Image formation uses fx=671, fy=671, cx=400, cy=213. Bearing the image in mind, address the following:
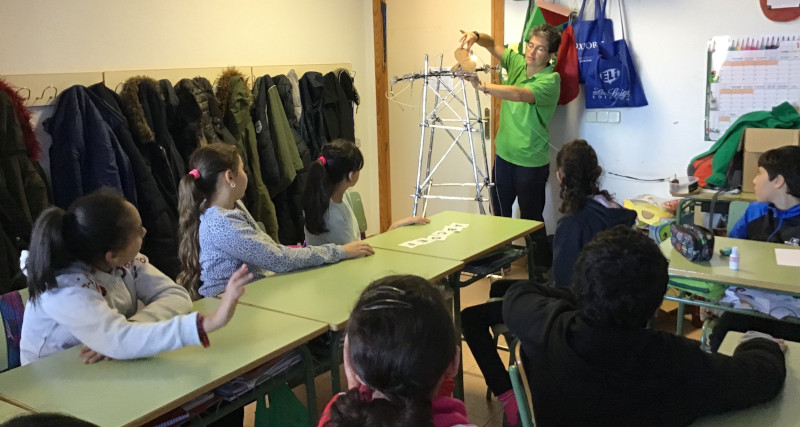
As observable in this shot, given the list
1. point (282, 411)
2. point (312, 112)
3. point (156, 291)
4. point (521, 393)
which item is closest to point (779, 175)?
point (521, 393)

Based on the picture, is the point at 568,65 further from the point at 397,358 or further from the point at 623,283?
the point at 397,358

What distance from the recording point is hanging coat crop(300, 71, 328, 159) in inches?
186

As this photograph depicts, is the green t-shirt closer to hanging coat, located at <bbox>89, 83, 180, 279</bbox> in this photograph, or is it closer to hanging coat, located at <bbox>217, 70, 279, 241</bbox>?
hanging coat, located at <bbox>217, 70, 279, 241</bbox>

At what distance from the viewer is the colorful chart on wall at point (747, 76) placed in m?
3.91

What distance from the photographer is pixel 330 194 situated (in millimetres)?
3025

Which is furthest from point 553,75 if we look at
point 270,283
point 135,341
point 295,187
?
point 135,341

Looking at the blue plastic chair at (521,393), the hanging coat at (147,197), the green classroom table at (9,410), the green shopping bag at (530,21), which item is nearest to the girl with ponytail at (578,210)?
the blue plastic chair at (521,393)

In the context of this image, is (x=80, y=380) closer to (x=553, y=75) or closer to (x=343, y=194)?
(x=343, y=194)

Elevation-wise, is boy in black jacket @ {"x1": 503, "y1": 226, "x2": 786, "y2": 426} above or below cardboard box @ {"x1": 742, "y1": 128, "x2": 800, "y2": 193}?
below

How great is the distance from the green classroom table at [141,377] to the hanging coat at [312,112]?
2.86m

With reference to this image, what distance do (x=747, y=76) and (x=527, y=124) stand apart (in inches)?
52.5

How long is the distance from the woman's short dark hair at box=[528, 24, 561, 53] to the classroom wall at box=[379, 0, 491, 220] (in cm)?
62

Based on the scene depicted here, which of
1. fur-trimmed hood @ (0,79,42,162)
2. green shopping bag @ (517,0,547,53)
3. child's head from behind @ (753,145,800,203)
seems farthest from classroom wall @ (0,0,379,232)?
child's head from behind @ (753,145,800,203)

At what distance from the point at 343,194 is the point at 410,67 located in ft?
7.90
